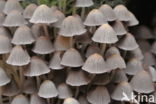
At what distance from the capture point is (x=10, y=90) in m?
1.55

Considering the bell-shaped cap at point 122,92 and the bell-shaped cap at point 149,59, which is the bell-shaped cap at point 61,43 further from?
the bell-shaped cap at point 149,59

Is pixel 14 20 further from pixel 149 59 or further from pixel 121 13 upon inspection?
pixel 149 59

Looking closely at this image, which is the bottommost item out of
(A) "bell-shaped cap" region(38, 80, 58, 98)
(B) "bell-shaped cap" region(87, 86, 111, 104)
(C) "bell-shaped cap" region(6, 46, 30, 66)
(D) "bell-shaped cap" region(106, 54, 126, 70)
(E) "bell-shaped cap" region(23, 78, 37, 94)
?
(B) "bell-shaped cap" region(87, 86, 111, 104)

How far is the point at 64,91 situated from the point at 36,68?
6.4 inches

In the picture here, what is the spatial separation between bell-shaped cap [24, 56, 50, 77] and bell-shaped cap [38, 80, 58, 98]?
5cm

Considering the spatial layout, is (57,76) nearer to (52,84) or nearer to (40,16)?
(52,84)

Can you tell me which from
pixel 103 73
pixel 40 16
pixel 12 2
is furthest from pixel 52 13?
pixel 103 73

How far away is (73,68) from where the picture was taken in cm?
151

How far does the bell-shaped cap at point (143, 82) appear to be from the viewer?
1.56 meters

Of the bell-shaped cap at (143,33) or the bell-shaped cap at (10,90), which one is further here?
the bell-shaped cap at (143,33)

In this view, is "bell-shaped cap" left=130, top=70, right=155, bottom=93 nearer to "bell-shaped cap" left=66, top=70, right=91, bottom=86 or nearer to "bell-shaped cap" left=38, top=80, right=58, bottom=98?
"bell-shaped cap" left=66, top=70, right=91, bottom=86

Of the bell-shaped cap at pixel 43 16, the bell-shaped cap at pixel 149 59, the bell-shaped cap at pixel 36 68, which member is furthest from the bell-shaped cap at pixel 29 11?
the bell-shaped cap at pixel 149 59

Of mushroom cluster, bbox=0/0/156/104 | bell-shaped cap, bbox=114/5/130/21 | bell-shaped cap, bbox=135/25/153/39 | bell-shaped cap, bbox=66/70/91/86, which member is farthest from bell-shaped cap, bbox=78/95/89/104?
bell-shaped cap, bbox=135/25/153/39

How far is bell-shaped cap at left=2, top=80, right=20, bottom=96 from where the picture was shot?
155 cm
